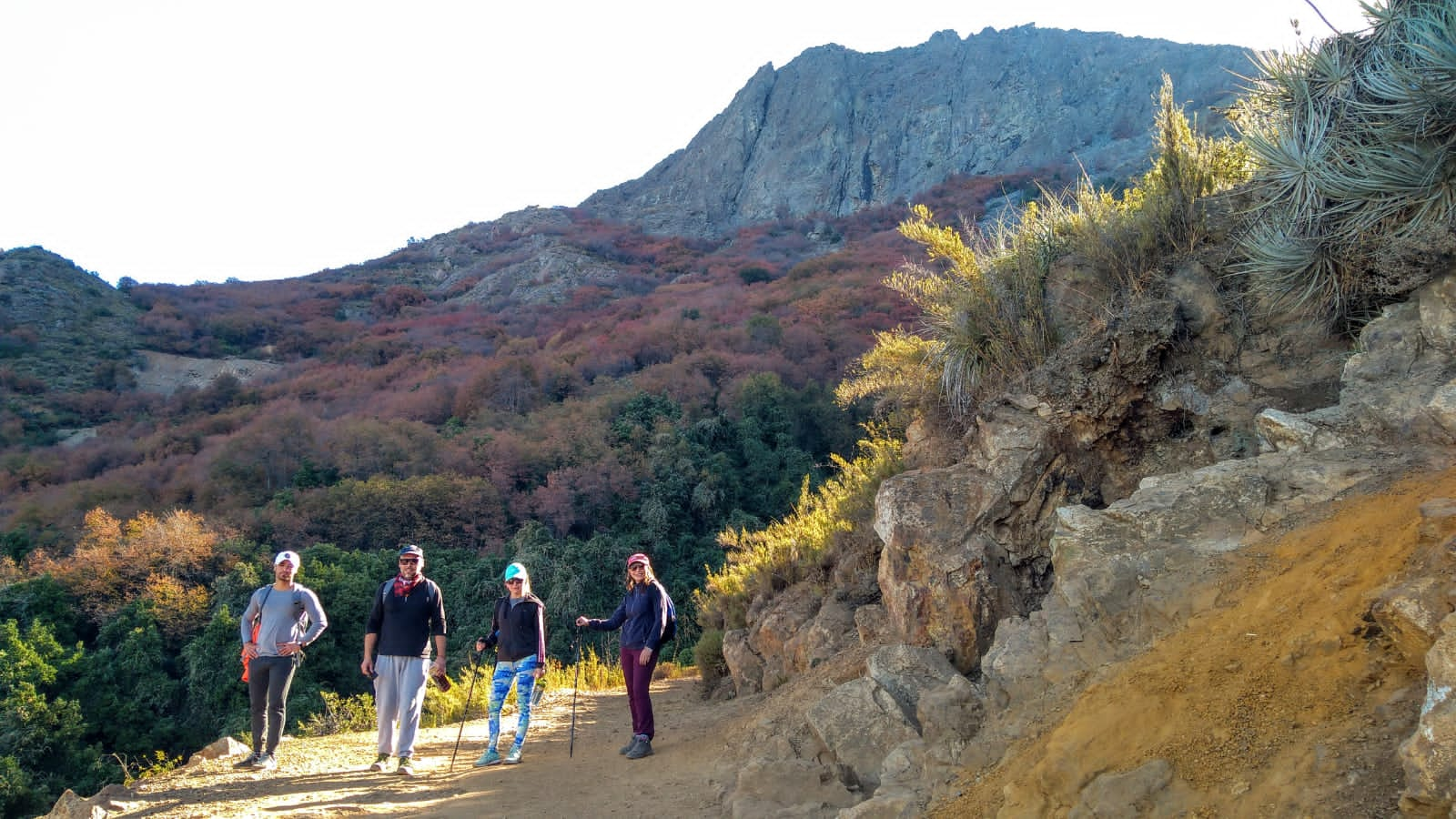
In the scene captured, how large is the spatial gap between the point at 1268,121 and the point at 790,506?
13.0 meters

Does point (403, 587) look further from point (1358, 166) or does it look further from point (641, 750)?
point (1358, 166)

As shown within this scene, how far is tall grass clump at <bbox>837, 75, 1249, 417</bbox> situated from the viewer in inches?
274

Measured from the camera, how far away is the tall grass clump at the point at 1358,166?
5.09 metres

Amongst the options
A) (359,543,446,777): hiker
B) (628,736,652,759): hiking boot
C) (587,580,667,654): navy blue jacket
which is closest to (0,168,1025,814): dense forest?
(359,543,446,777): hiker

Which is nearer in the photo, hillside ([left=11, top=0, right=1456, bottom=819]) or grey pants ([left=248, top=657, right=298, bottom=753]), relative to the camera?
hillside ([left=11, top=0, right=1456, bottom=819])

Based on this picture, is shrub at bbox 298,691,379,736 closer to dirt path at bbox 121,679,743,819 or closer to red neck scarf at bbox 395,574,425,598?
dirt path at bbox 121,679,743,819

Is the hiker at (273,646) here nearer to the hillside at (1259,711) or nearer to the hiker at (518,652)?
the hillside at (1259,711)

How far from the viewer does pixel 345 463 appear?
2161 centimetres

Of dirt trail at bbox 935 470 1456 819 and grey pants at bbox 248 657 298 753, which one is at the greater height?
dirt trail at bbox 935 470 1456 819

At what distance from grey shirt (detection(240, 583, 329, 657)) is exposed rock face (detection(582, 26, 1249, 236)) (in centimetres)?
5410

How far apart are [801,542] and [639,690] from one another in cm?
340

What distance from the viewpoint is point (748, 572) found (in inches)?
426

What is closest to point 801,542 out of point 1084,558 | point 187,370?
point 1084,558

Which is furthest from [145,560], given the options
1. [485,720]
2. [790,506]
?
[790,506]
